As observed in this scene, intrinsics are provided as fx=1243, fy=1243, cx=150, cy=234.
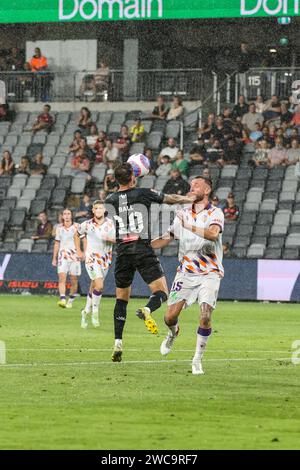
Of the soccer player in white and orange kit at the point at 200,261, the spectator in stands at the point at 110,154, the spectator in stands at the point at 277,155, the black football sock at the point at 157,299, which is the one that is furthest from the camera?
the spectator in stands at the point at 110,154

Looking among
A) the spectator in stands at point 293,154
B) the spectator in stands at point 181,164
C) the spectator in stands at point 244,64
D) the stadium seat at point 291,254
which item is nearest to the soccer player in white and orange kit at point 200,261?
the stadium seat at point 291,254

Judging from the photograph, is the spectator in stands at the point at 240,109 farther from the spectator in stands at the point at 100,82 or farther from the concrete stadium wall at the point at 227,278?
the concrete stadium wall at the point at 227,278

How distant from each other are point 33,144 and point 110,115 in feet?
9.03

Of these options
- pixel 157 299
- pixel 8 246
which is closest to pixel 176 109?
pixel 8 246

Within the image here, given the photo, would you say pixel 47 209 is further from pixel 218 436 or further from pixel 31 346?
pixel 218 436

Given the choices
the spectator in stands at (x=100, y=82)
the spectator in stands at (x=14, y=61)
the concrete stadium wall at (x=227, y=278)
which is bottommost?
the concrete stadium wall at (x=227, y=278)

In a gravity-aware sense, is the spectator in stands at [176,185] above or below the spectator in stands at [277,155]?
below

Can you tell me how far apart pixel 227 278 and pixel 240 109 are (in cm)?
687

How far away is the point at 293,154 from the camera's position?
36.3 m

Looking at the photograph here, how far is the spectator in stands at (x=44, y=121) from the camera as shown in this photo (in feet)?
137

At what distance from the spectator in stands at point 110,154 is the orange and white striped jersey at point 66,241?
25.6ft

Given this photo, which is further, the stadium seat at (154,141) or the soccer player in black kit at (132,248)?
the stadium seat at (154,141)

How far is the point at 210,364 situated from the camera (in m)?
16.4
